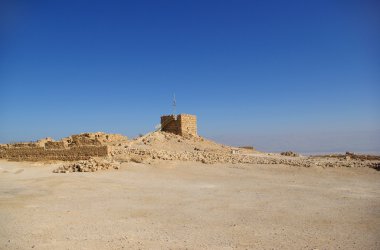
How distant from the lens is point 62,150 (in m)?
19.6

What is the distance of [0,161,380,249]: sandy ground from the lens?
5.93 meters

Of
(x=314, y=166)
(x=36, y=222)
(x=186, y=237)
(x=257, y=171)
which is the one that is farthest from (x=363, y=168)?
(x=36, y=222)

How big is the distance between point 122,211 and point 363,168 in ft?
36.7

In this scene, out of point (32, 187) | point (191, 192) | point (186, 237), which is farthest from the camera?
point (32, 187)

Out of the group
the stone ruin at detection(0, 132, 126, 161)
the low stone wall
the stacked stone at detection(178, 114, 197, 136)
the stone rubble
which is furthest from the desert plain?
the stacked stone at detection(178, 114, 197, 136)

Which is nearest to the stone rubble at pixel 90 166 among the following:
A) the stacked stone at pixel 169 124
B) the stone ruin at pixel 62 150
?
the stone ruin at pixel 62 150

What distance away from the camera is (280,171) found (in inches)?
580

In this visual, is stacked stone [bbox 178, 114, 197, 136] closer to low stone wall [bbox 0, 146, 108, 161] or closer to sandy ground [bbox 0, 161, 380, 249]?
low stone wall [bbox 0, 146, 108, 161]

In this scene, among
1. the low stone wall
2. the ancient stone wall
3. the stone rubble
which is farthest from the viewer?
the ancient stone wall

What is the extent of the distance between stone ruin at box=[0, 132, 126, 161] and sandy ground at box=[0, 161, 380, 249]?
4781 millimetres

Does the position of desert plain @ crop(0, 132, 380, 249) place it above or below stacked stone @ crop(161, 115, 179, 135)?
below

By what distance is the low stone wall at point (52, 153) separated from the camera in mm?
18141

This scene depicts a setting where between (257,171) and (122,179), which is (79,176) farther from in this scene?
(257,171)

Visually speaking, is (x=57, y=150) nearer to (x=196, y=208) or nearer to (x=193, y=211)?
(x=196, y=208)
